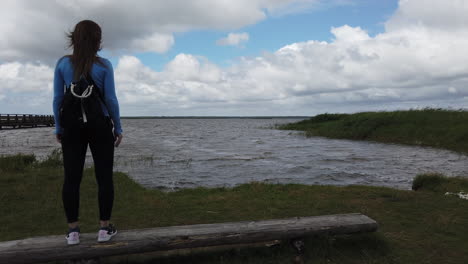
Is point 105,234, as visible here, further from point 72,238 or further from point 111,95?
point 111,95

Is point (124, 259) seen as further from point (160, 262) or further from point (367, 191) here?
point (367, 191)

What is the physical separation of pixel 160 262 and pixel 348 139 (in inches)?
1333

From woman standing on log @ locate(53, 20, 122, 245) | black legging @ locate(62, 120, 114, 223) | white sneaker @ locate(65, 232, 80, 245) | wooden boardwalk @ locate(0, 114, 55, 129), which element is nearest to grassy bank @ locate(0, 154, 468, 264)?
white sneaker @ locate(65, 232, 80, 245)

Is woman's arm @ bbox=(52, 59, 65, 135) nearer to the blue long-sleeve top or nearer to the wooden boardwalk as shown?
the blue long-sleeve top

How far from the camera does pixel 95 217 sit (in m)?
6.94

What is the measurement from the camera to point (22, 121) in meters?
59.2

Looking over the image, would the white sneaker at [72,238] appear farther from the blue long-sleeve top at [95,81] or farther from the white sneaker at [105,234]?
the blue long-sleeve top at [95,81]

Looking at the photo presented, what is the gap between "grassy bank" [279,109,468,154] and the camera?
85.0ft

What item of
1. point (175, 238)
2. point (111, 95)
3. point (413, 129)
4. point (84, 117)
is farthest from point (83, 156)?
point (413, 129)

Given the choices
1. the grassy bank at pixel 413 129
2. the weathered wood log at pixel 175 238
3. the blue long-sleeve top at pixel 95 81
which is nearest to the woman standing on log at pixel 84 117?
the blue long-sleeve top at pixel 95 81

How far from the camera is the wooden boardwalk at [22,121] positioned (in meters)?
53.0

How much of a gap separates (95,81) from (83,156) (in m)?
0.89

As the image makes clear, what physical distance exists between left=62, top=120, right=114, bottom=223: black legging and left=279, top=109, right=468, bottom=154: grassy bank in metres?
24.9

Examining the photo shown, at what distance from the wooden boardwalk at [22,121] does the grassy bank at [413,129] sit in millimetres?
46949
